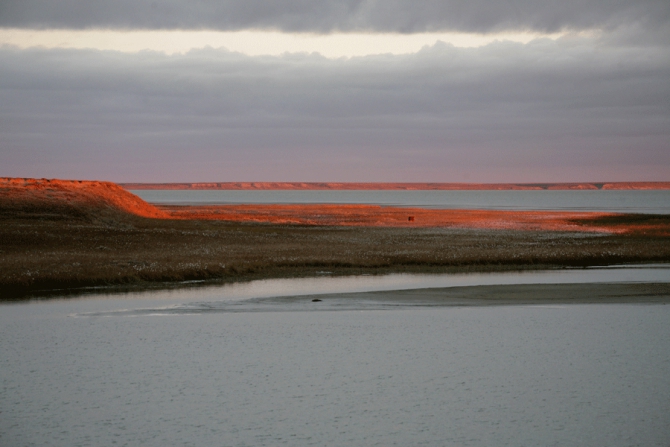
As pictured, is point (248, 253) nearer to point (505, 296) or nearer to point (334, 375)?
point (505, 296)

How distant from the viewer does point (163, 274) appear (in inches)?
1253

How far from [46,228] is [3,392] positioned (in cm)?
3374

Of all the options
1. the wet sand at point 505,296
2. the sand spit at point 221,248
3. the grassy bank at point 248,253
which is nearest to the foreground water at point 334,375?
the wet sand at point 505,296

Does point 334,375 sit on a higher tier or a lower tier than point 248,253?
lower

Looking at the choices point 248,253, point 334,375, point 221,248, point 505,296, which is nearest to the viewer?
point 334,375

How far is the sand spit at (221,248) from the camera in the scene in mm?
31953

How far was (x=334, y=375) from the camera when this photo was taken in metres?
16.2

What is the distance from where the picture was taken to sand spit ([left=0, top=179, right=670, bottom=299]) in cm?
3195

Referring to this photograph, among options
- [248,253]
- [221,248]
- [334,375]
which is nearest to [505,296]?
[334,375]

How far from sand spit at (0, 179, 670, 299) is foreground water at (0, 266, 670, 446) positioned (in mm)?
6360

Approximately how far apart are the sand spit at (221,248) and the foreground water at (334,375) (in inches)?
250

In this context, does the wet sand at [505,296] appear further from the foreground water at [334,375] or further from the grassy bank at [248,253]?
the grassy bank at [248,253]

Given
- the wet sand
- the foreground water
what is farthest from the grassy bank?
the wet sand

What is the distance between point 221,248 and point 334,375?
28.0m
